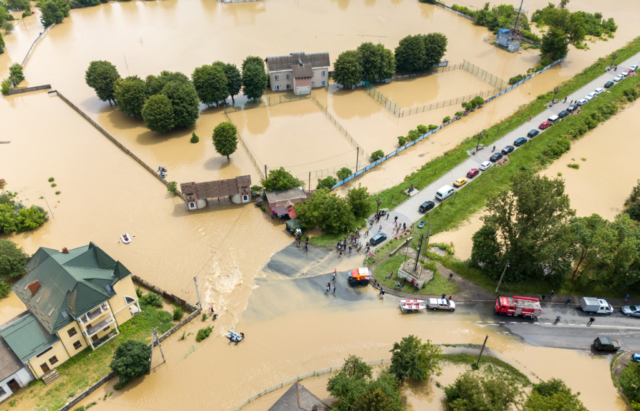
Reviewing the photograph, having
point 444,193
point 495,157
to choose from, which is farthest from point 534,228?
point 495,157

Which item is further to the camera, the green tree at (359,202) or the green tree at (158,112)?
the green tree at (158,112)

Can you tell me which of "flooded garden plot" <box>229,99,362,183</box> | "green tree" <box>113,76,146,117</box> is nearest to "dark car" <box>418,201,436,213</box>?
"flooded garden plot" <box>229,99,362,183</box>

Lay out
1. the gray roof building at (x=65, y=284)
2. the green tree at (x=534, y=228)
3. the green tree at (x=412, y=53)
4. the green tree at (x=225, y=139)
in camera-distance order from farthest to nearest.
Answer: the green tree at (x=412, y=53), the green tree at (x=225, y=139), the green tree at (x=534, y=228), the gray roof building at (x=65, y=284)

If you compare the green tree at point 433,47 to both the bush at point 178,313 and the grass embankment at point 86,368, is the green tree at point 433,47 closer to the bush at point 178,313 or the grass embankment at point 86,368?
the bush at point 178,313

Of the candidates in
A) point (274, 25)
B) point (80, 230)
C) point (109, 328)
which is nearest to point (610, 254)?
point (109, 328)

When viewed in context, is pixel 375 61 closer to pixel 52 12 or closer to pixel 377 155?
pixel 377 155

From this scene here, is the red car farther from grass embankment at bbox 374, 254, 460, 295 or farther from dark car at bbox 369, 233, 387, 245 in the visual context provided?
grass embankment at bbox 374, 254, 460, 295

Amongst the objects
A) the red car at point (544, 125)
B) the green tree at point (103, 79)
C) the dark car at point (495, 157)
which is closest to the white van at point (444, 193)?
the dark car at point (495, 157)
